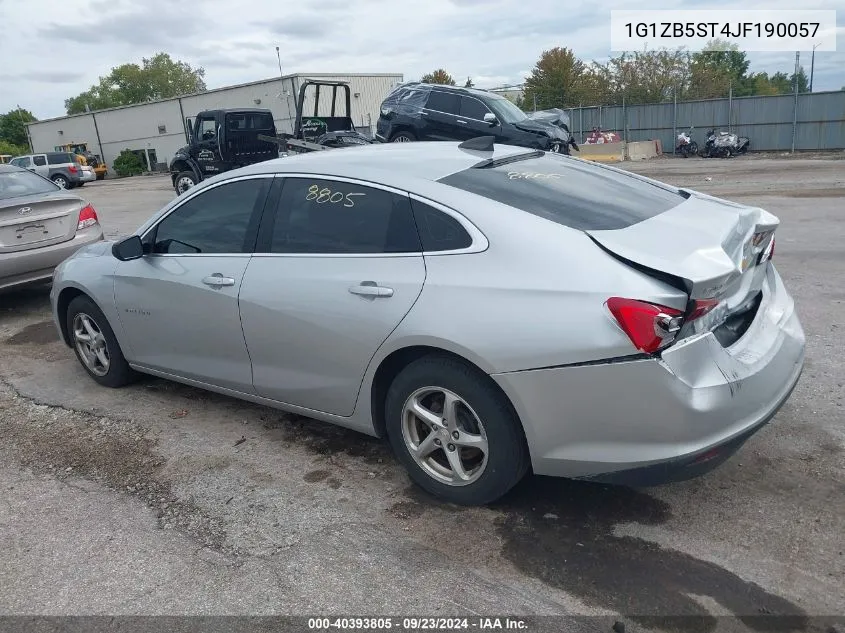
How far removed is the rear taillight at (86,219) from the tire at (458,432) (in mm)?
5644

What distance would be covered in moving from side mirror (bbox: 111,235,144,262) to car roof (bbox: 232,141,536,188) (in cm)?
86

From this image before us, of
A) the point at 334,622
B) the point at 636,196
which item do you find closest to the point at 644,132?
the point at 636,196

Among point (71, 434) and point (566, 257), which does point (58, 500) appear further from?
point (566, 257)

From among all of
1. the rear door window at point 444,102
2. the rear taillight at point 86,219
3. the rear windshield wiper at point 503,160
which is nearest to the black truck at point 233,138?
the rear door window at point 444,102

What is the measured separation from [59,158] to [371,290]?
1364 inches

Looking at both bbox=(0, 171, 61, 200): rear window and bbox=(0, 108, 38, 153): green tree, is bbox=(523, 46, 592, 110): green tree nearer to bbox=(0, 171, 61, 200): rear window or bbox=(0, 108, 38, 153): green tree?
bbox=(0, 171, 61, 200): rear window

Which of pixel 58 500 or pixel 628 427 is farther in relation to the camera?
pixel 58 500

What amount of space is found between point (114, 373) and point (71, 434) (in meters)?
0.65

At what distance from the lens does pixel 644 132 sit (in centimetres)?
3031

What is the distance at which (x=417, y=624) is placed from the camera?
98.3 inches

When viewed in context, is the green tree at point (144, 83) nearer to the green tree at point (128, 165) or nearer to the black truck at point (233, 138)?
the green tree at point (128, 165)

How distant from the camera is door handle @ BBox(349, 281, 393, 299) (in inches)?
124

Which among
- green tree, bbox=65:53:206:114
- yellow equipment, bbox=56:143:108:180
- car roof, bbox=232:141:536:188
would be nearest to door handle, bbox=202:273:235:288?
car roof, bbox=232:141:536:188

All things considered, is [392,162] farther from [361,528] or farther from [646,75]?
[646,75]
